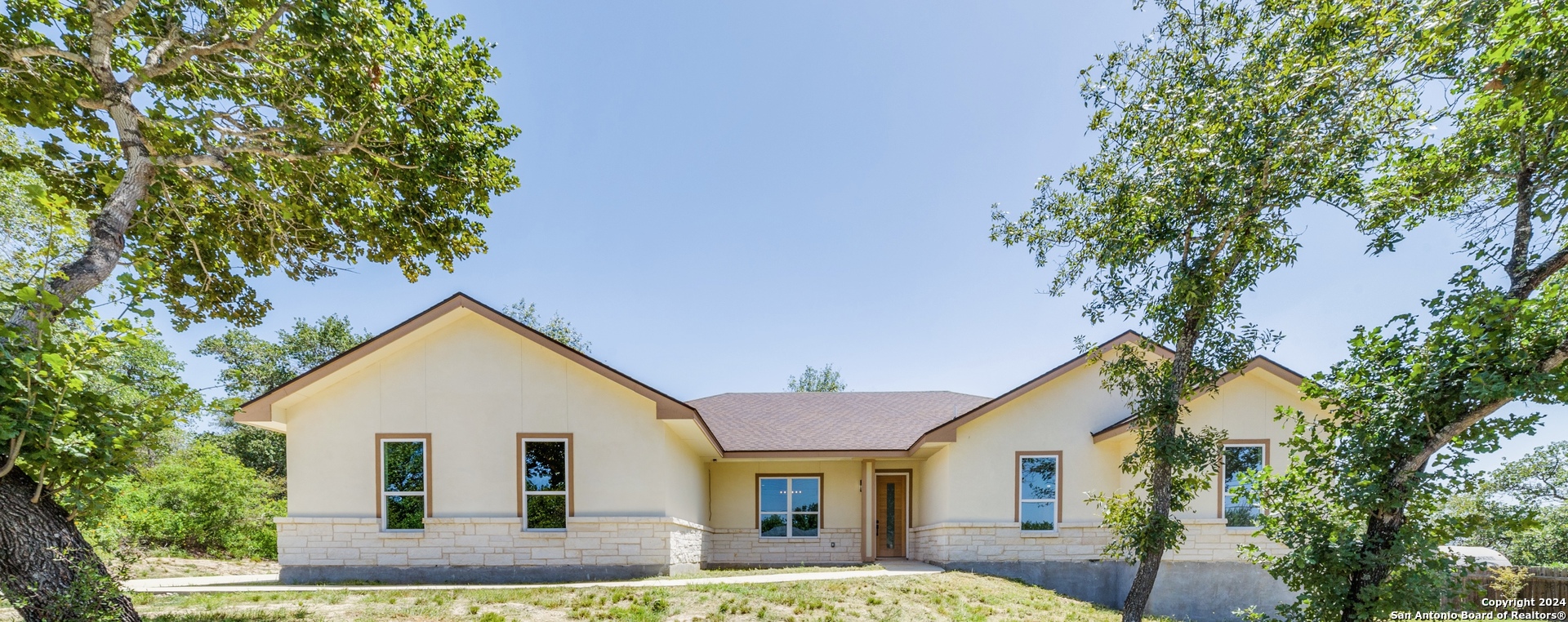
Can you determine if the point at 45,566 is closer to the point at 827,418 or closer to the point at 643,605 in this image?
the point at 643,605

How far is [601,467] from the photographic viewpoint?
10.2 m

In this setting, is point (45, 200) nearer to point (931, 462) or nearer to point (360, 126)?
point (360, 126)

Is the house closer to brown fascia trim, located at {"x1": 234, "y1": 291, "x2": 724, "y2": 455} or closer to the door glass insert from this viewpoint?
brown fascia trim, located at {"x1": 234, "y1": 291, "x2": 724, "y2": 455}

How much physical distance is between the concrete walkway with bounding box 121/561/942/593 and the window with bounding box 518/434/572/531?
105 cm

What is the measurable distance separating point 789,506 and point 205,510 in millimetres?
13986

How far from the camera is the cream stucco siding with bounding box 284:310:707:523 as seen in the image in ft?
32.7

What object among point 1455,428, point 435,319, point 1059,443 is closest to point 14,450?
point 435,319

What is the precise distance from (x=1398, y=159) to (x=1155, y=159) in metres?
2.36

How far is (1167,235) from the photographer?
6621mm

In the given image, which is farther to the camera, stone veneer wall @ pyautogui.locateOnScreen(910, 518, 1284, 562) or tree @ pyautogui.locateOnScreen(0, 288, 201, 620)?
stone veneer wall @ pyautogui.locateOnScreen(910, 518, 1284, 562)

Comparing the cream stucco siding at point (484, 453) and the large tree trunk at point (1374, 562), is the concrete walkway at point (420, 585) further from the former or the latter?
the large tree trunk at point (1374, 562)

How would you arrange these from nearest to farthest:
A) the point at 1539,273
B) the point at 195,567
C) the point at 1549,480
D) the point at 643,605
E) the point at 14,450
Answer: the point at 14,450 < the point at 1539,273 < the point at 643,605 < the point at 195,567 < the point at 1549,480

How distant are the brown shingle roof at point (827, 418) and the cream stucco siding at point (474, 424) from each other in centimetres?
269

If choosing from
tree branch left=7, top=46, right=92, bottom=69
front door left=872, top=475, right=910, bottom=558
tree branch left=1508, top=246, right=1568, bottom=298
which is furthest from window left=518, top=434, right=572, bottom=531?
tree branch left=1508, top=246, right=1568, bottom=298
